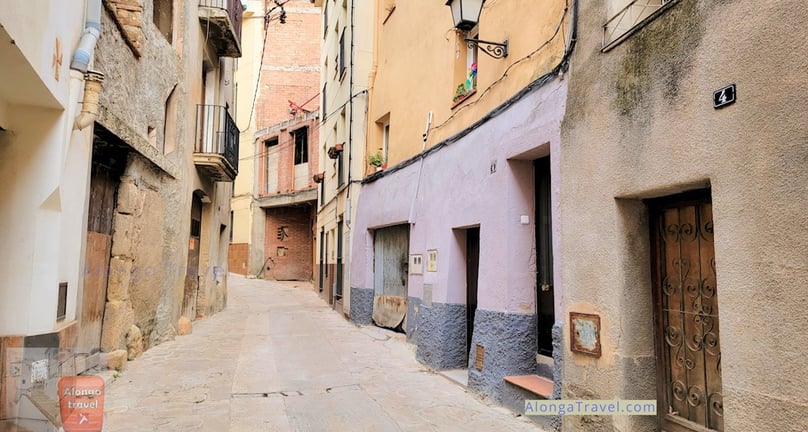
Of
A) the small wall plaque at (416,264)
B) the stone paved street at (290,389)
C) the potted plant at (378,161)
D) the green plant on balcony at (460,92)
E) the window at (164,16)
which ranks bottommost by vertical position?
the stone paved street at (290,389)

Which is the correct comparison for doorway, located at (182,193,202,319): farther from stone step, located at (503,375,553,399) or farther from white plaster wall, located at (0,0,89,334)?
stone step, located at (503,375,553,399)

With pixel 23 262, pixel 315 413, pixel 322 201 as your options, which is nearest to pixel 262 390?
pixel 315 413

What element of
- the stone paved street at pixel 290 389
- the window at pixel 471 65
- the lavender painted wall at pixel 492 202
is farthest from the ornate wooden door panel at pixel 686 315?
the window at pixel 471 65

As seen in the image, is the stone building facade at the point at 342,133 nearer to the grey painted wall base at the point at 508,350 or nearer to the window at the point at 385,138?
the window at the point at 385,138

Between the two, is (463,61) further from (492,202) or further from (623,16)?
(623,16)

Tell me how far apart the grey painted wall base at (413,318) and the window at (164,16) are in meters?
6.25

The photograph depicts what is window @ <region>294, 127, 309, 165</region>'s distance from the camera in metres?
24.9

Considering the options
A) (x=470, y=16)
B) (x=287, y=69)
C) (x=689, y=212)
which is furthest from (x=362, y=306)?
(x=287, y=69)

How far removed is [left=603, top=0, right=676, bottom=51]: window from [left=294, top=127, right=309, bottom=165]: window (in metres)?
21.3

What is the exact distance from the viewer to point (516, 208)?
5.73 metres

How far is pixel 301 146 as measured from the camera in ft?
83.0

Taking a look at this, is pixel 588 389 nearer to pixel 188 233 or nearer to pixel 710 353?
pixel 710 353

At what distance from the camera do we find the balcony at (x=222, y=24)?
11.1 m

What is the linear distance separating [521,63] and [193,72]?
7230 mm
